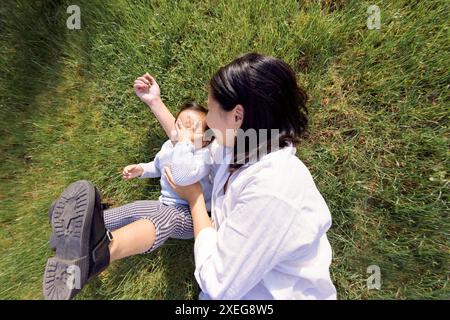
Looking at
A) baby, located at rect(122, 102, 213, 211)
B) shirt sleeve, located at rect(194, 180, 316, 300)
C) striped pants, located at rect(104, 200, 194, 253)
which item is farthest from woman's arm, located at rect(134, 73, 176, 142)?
shirt sleeve, located at rect(194, 180, 316, 300)

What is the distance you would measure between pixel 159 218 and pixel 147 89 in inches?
29.4

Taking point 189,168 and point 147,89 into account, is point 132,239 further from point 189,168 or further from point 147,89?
point 147,89

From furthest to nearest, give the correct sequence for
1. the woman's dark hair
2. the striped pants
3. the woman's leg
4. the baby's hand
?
the baby's hand, the striped pants, the woman's leg, the woman's dark hair

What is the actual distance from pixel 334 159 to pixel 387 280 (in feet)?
2.31

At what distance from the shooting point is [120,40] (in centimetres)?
206

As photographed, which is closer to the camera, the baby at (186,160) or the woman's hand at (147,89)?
the baby at (186,160)

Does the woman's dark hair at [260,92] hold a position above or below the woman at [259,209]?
above

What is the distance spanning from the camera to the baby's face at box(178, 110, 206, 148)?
162 cm

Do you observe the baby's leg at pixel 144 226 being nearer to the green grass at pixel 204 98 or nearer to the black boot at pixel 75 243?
the black boot at pixel 75 243

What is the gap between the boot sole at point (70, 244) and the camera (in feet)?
4.19

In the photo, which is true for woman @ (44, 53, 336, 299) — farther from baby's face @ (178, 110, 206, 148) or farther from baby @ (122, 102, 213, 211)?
baby's face @ (178, 110, 206, 148)

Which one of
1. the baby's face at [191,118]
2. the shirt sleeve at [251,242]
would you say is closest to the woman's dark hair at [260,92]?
the shirt sleeve at [251,242]

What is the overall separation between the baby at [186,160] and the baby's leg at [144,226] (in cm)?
7
